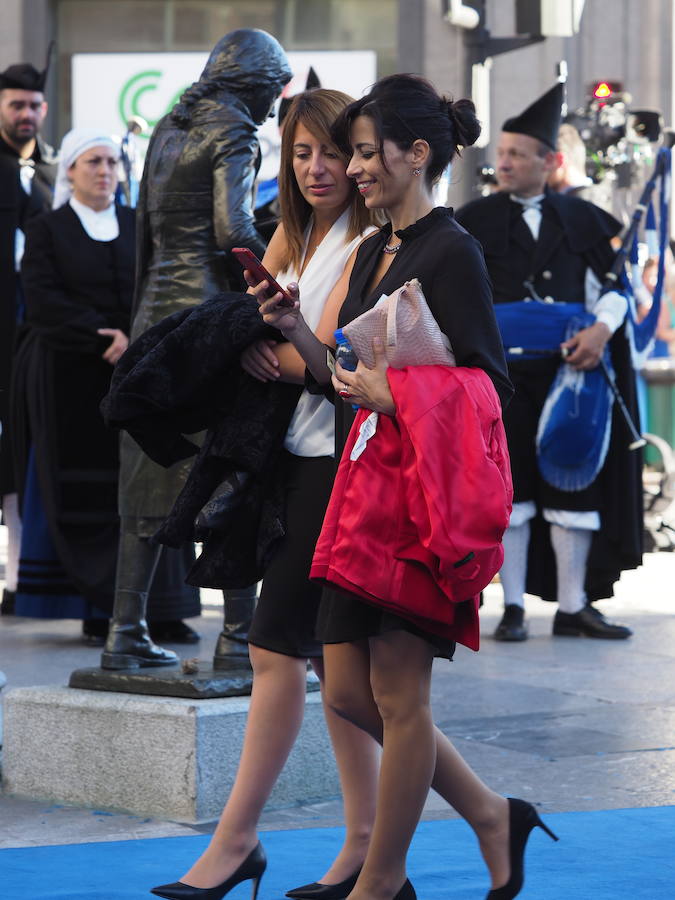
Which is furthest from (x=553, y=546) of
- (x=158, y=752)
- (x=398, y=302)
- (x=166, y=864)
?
(x=398, y=302)

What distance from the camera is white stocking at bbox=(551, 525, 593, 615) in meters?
7.98

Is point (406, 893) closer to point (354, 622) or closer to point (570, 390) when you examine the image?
point (354, 622)

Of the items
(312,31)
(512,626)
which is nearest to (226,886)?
(512,626)

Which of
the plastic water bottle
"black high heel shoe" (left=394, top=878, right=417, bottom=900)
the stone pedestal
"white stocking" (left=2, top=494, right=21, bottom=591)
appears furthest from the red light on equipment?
"black high heel shoe" (left=394, top=878, right=417, bottom=900)

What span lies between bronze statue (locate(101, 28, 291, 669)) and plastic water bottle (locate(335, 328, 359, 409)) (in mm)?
1693

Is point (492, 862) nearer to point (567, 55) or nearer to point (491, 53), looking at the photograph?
point (491, 53)

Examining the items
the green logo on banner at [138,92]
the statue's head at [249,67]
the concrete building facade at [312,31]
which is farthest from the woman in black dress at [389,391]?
the concrete building facade at [312,31]

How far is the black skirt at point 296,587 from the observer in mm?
3768

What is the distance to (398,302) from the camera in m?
3.31

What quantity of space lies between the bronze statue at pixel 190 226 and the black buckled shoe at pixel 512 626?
2844 millimetres

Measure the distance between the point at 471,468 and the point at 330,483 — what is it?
66cm

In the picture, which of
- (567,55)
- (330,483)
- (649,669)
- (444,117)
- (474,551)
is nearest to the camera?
(474,551)

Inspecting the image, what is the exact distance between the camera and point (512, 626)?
7828 mm

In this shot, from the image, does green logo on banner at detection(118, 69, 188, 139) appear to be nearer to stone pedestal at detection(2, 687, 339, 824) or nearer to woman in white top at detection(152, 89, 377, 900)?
stone pedestal at detection(2, 687, 339, 824)
